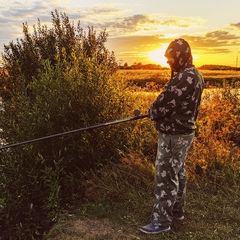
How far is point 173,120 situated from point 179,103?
22cm

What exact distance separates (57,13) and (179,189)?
20.3ft

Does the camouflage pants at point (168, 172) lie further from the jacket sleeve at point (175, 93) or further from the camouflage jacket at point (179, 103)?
the jacket sleeve at point (175, 93)

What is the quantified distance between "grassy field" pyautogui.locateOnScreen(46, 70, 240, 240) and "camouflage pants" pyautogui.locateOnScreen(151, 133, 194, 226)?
333 mm

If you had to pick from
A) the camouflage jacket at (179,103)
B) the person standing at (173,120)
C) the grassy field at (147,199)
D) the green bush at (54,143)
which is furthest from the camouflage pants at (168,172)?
the green bush at (54,143)

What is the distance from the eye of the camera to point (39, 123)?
20.2 ft

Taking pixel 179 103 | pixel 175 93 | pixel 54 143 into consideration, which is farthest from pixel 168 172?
pixel 54 143

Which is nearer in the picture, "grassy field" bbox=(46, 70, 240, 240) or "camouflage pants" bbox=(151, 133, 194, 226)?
"camouflage pants" bbox=(151, 133, 194, 226)

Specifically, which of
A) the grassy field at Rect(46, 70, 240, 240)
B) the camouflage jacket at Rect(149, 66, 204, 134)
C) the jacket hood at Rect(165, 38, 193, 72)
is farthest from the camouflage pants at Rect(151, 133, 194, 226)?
the jacket hood at Rect(165, 38, 193, 72)

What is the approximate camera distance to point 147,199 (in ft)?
19.0

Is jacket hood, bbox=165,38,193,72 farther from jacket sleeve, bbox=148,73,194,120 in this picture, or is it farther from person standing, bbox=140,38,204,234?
jacket sleeve, bbox=148,73,194,120

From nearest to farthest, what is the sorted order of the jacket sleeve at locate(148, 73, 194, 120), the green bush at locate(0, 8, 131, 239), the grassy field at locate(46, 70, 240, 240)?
1. the jacket sleeve at locate(148, 73, 194, 120)
2. the grassy field at locate(46, 70, 240, 240)
3. the green bush at locate(0, 8, 131, 239)

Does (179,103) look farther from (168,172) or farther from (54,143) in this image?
(54,143)

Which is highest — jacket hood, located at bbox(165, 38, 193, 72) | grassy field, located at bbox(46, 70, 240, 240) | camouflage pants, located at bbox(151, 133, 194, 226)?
jacket hood, located at bbox(165, 38, 193, 72)

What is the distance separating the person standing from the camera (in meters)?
4.22
